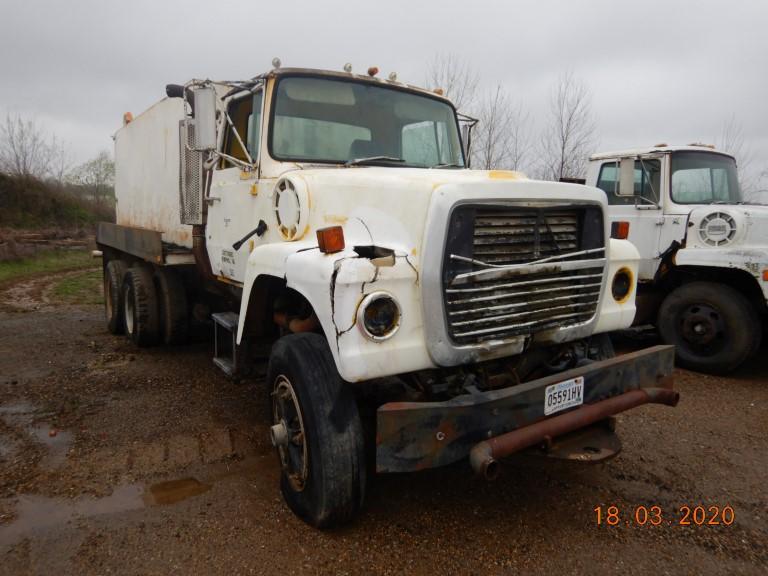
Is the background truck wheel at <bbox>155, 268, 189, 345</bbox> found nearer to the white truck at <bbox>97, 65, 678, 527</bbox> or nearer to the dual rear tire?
the dual rear tire

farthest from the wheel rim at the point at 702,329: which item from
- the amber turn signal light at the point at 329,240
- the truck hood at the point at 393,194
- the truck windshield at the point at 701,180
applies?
the amber turn signal light at the point at 329,240

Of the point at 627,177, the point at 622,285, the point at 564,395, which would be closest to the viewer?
the point at 564,395

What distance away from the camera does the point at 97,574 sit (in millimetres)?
2711

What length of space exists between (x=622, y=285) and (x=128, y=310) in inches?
226

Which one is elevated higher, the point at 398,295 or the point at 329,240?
the point at 329,240

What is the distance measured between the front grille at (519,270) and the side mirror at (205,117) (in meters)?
2.13

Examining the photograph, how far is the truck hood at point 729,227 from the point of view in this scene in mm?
5820

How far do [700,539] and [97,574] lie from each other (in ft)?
9.86

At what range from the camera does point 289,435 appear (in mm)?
3150

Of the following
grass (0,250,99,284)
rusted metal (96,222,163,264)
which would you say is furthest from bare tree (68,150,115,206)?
rusted metal (96,222,163,264)

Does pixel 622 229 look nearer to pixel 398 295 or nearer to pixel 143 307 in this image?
pixel 398 295

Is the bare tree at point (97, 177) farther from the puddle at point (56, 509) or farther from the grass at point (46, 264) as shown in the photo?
the puddle at point (56, 509)

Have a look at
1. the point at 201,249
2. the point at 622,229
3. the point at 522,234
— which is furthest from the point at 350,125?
the point at 622,229

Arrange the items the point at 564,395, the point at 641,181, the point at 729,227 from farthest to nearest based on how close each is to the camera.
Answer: the point at 641,181
the point at 729,227
the point at 564,395
